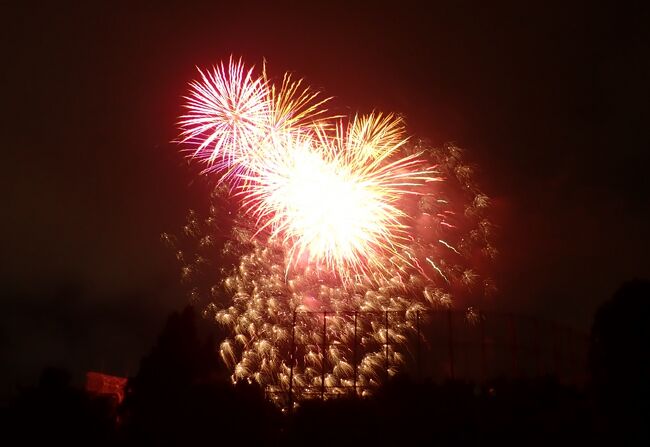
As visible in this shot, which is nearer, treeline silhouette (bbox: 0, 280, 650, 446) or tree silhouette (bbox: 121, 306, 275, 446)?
treeline silhouette (bbox: 0, 280, 650, 446)

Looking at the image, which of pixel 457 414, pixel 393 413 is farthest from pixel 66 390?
pixel 457 414

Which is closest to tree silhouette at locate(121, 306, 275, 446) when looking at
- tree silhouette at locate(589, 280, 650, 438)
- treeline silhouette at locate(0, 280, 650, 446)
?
treeline silhouette at locate(0, 280, 650, 446)

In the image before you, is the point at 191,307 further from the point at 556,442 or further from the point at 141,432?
the point at 556,442

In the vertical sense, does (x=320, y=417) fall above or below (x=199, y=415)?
above

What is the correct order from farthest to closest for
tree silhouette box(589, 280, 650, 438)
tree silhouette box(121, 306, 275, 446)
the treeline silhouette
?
tree silhouette box(121, 306, 275, 446) < the treeline silhouette < tree silhouette box(589, 280, 650, 438)

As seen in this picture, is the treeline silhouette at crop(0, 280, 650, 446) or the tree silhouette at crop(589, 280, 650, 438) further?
the treeline silhouette at crop(0, 280, 650, 446)

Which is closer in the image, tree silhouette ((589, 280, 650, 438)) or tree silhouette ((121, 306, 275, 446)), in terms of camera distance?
tree silhouette ((589, 280, 650, 438))

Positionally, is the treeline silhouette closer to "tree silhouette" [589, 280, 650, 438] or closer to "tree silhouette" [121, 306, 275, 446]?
"tree silhouette" [121, 306, 275, 446]

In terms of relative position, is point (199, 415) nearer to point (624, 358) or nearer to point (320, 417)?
point (320, 417)

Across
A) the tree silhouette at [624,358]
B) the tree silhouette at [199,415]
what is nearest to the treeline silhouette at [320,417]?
the tree silhouette at [199,415]

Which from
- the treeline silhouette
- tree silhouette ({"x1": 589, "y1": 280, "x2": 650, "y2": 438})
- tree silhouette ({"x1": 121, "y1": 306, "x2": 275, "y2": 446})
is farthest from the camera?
tree silhouette ({"x1": 121, "y1": 306, "x2": 275, "y2": 446})

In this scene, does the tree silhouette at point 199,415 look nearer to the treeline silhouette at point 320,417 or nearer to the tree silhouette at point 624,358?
the treeline silhouette at point 320,417

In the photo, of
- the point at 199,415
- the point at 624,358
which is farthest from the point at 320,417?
the point at 624,358

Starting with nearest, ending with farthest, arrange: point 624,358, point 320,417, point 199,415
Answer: point 624,358 < point 199,415 < point 320,417
